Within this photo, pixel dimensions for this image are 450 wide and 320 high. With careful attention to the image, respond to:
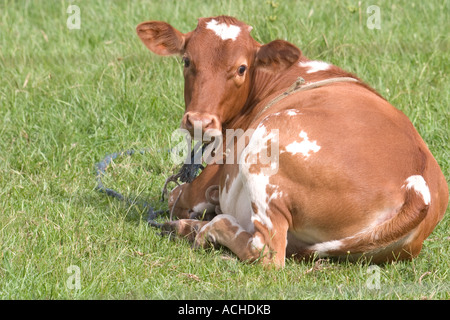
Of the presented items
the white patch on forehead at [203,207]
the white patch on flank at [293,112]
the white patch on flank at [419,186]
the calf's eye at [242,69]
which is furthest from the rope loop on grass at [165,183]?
the white patch on flank at [419,186]

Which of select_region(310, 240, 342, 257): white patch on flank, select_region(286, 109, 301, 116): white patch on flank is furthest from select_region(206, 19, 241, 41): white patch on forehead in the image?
select_region(310, 240, 342, 257): white patch on flank

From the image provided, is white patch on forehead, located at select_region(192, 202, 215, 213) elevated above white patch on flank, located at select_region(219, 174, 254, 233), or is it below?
below

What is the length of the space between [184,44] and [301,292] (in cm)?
208

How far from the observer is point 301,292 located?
427 cm

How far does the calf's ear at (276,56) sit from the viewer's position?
549cm

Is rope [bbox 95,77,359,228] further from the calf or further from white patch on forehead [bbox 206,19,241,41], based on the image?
white patch on forehead [bbox 206,19,241,41]

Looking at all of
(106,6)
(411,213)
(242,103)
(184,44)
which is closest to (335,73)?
(242,103)

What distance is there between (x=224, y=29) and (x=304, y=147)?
3.72 feet

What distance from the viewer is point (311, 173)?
460 centimetres

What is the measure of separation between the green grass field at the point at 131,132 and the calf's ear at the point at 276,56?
1315 mm

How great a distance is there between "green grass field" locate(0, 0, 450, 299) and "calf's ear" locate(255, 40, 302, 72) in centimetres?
132

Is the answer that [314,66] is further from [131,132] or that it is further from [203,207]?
[131,132]

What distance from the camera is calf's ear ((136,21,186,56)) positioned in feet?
18.5
